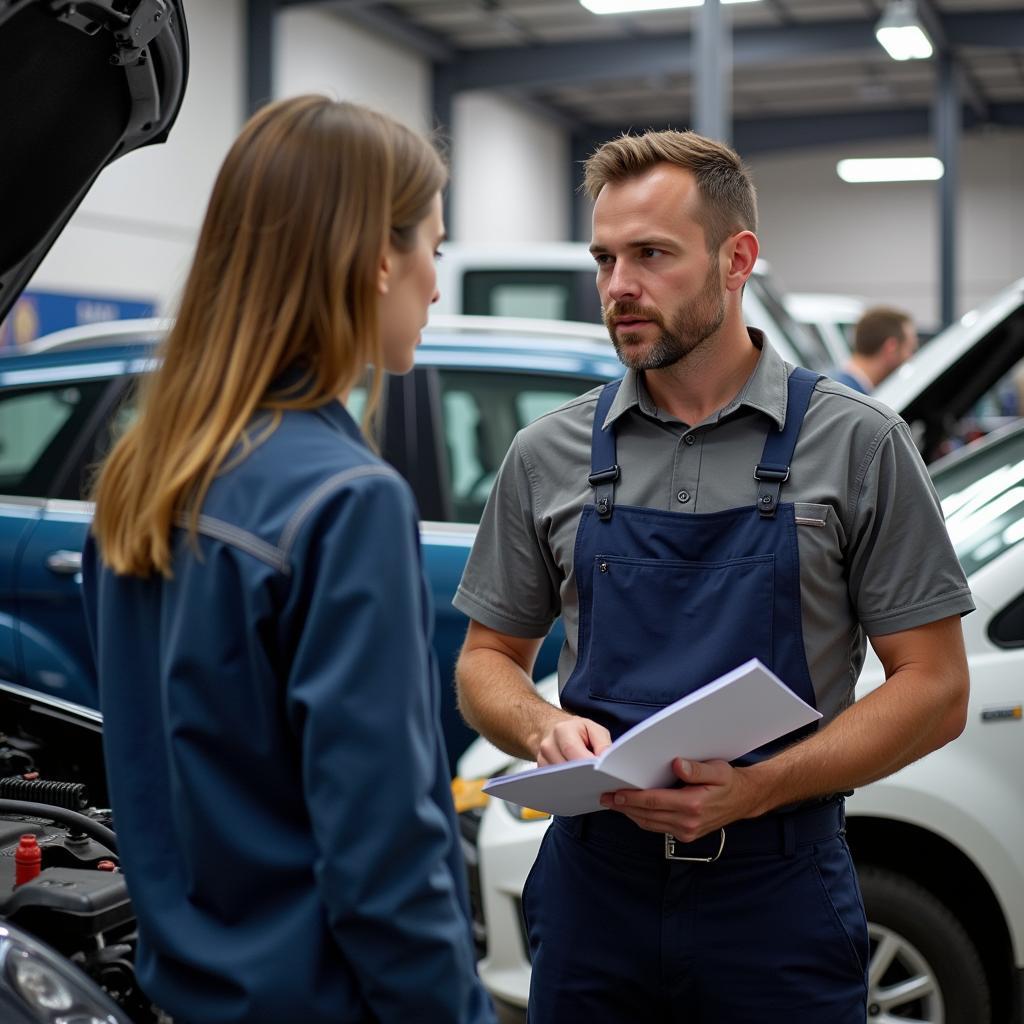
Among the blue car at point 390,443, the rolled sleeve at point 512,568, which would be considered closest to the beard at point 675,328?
the rolled sleeve at point 512,568

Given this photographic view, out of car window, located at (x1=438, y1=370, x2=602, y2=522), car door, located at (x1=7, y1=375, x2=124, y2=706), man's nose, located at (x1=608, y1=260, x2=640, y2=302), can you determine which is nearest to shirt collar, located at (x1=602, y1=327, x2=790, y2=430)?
man's nose, located at (x1=608, y1=260, x2=640, y2=302)

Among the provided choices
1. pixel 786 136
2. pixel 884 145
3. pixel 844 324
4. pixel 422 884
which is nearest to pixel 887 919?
pixel 422 884

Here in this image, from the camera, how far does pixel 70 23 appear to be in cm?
200

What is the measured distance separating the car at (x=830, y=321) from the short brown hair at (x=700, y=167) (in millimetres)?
9543

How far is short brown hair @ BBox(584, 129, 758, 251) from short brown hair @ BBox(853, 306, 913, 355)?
17.6 ft

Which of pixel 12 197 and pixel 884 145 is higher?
pixel 884 145

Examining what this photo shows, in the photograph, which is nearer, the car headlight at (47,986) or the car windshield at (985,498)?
the car headlight at (47,986)

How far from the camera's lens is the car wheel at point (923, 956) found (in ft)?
9.97

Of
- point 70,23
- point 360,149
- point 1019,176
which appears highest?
point 1019,176

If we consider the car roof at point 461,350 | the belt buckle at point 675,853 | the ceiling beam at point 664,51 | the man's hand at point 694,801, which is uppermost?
the ceiling beam at point 664,51

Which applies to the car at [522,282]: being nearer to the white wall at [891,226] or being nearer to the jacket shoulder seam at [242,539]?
the jacket shoulder seam at [242,539]

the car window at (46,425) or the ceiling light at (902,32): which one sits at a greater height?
the ceiling light at (902,32)

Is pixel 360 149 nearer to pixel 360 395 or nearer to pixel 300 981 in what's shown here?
pixel 300 981

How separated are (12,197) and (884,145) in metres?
21.8
